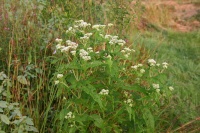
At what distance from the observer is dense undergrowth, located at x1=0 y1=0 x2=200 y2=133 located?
257 centimetres

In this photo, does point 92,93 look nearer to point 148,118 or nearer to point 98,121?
point 98,121

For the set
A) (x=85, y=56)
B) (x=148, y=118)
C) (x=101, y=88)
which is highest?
(x=85, y=56)

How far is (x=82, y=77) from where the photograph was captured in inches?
105

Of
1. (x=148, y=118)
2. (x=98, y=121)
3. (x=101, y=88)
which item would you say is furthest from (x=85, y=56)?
(x=148, y=118)

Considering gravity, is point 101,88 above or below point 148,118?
above

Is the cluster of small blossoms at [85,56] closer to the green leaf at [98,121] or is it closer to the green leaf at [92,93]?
the green leaf at [92,93]

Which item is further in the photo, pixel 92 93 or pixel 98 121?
pixel 98 121

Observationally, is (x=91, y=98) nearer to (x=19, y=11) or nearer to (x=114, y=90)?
(x=114, y=90)

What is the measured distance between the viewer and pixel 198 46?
7.24 m

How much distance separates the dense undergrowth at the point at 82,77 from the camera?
257 cm

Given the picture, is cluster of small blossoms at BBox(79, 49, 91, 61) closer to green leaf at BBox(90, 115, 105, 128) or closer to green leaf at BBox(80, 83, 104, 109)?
green leaf at BBox(80, 83, 104, 109)

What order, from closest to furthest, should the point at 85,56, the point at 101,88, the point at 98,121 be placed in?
1. the point at 85,56
2. the point at 98,121
3. the point at 101,88

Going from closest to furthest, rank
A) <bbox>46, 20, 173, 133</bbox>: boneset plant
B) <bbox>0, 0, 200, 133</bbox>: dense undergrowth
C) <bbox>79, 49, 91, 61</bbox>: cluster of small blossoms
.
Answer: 1. <bbox>79, 49, 91, 61</bbox>: cluster of small blossoms
2. <bbox>46, 20, 173, 133</bbox>: boneset plant
3. <bbox>0, 0, 200, 133</bbox>: dense undergrowth

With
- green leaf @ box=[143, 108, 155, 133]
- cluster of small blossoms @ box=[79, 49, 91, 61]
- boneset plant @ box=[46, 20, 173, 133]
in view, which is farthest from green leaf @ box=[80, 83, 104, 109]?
green leaf @ box=[143, 108, 155, 133]
